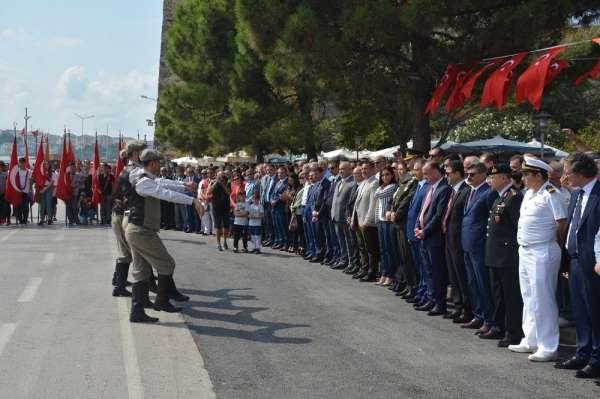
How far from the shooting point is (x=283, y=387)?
6.61 metres

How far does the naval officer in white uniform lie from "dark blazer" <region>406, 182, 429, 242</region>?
2892 mm

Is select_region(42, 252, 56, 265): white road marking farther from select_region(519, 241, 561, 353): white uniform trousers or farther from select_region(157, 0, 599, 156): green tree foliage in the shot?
select_region(519, 241, 561, 353): white uniform trousers

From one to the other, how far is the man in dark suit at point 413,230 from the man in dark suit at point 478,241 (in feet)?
4.45

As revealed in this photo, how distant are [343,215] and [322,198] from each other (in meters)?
1.12

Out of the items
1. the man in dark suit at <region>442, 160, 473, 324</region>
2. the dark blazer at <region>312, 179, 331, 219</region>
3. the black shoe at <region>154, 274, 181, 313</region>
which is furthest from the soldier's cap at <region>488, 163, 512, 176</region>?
the dark blazer at <region>312, 179, 331, 219</region>

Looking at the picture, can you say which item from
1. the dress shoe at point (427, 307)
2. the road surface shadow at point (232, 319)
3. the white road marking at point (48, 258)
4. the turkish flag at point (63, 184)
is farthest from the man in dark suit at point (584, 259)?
the turkish flag at point (63, 184)

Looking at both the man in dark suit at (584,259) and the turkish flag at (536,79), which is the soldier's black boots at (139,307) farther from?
the turkish flag at (536,79)

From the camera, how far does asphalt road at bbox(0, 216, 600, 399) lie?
6.62m

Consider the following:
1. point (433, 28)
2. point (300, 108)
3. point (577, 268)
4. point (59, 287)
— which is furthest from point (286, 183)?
point (300, 108)

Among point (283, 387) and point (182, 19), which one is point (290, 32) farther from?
point (182, 19)

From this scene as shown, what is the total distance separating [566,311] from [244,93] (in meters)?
28.0

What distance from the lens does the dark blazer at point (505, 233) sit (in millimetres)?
8414

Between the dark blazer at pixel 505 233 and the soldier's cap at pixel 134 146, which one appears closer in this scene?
the dark blazer at pixel 505 233

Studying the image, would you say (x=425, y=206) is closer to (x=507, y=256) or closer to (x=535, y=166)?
(x=507, y=256)
